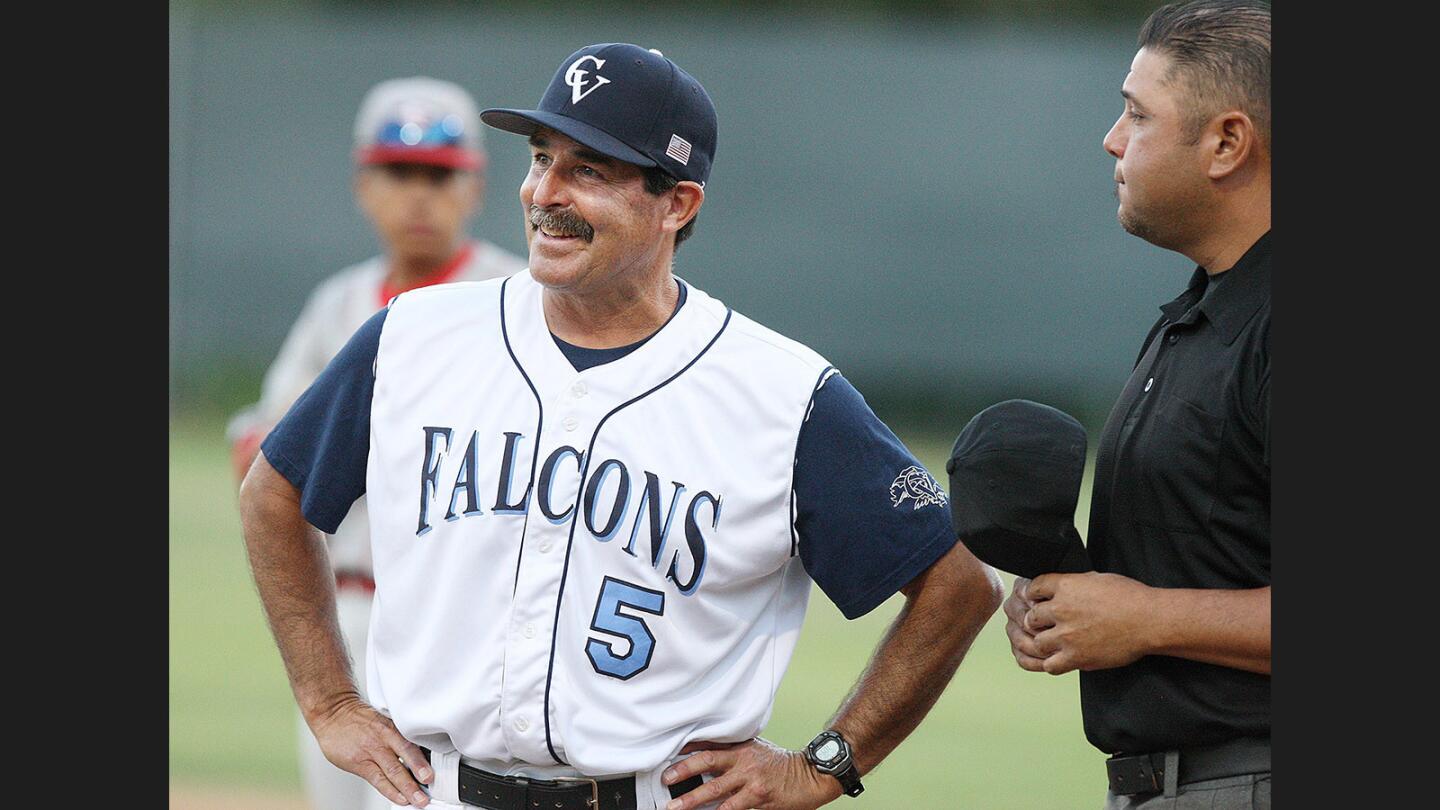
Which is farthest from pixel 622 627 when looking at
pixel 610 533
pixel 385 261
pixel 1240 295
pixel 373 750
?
pixel 385 261

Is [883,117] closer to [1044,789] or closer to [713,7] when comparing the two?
Answer: [713,7]

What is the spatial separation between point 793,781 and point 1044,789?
4624mm

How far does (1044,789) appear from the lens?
7.30 meters

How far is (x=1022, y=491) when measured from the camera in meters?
2.65

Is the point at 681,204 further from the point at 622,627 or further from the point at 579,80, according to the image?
the point at 622,627

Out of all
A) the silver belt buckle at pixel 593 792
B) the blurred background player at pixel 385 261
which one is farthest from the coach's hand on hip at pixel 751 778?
the blurred background player at pixel 385 261

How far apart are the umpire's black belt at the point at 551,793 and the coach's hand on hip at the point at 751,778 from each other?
0.15 ft

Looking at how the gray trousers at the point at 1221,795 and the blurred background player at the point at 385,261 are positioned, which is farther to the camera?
the blurred background player at the point at 385,261

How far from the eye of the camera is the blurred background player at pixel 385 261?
4.86 m

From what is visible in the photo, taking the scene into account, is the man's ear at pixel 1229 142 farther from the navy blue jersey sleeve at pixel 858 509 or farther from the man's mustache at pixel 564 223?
the man's mustache at pixel 564 223

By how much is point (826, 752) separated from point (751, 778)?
0.51ft

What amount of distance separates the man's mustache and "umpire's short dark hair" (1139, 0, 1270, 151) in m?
1.02

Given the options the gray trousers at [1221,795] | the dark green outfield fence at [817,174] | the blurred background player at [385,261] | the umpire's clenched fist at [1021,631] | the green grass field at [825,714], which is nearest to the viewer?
the gray trousers at [1221,795]

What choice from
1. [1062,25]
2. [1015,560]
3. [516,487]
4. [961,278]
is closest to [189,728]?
[516,487]
